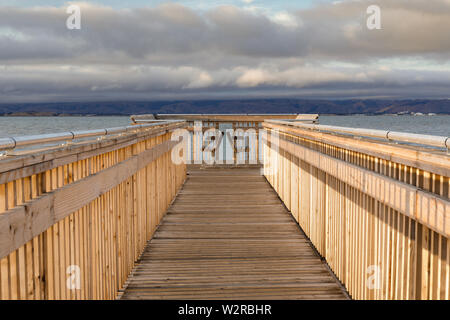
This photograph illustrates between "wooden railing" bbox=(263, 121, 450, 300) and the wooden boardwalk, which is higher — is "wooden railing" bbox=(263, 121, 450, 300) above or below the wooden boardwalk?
above

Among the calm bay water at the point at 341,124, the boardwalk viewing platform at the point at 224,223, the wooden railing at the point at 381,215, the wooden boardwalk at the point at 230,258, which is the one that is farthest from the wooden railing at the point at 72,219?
the calm bay water at the point at 341,124

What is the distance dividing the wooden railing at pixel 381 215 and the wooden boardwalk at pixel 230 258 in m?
0.38

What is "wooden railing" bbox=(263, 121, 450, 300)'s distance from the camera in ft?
8.41

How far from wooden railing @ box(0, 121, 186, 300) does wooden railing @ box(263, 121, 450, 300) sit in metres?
2.18

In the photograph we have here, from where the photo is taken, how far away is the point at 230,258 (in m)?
5.60

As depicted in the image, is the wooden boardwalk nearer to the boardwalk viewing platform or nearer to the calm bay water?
the boardwalk viewing platform

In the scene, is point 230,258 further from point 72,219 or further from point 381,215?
point 72,219

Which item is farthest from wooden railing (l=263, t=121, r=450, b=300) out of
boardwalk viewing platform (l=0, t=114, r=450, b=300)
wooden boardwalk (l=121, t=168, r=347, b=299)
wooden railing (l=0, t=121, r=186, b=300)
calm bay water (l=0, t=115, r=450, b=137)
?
calm bay water (l=0, t=115, r=450, b=137)

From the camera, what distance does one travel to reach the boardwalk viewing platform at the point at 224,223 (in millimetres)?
2488

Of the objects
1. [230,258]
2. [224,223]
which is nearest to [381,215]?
[230,258]

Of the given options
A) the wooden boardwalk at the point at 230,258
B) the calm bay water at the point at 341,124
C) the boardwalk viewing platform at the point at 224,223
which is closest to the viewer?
the boardwalk viewing platform at the point at 224,223

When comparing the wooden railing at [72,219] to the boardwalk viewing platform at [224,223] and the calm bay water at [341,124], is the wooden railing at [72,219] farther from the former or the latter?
the calm bay water at [341,124]
